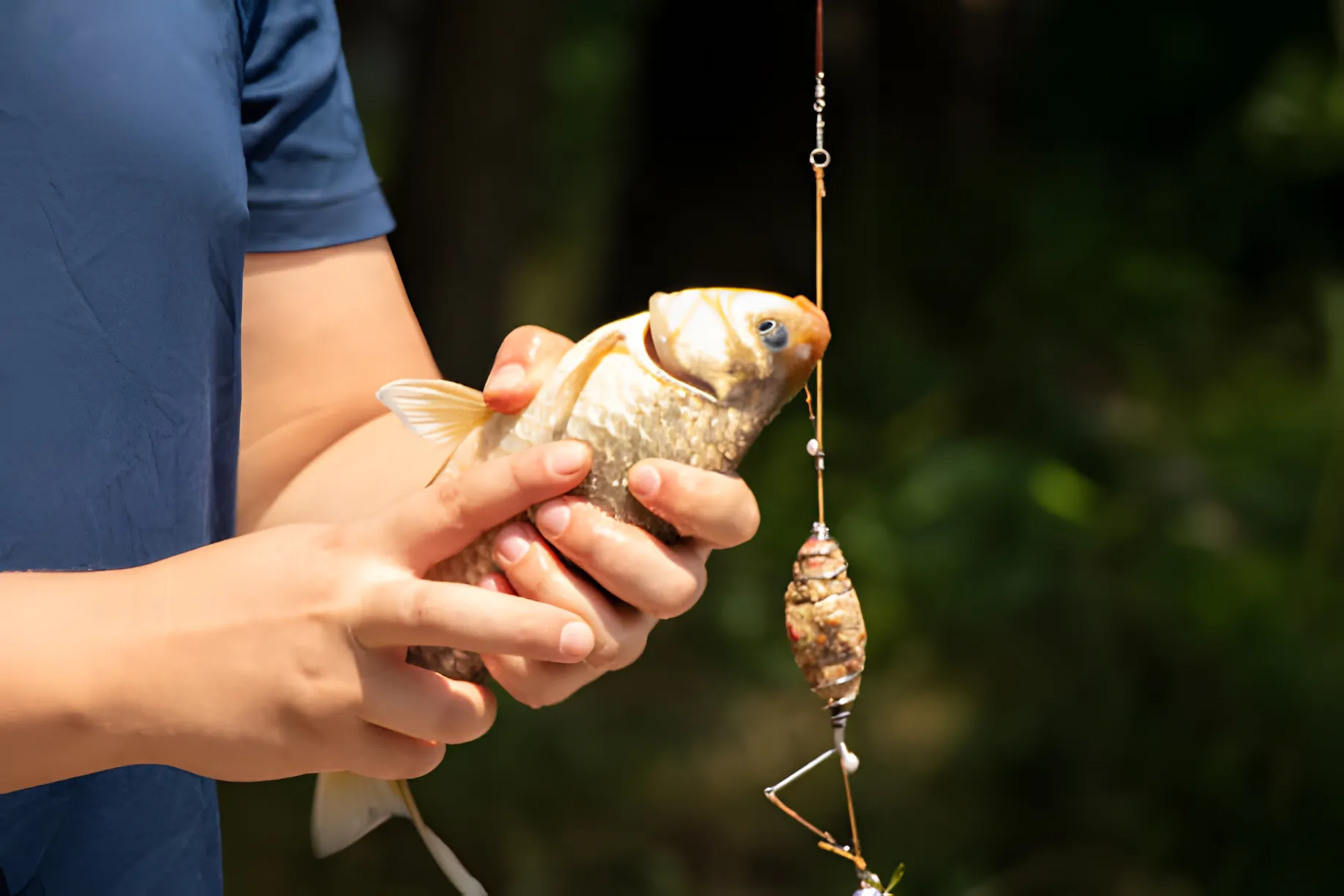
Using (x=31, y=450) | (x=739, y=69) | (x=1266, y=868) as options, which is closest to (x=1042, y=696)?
(x=1266, y=868)

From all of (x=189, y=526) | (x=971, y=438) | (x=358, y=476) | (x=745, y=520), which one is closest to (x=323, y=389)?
(x=358, y=476)

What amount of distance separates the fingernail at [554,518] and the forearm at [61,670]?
1.16ft

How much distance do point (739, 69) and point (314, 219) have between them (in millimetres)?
3593

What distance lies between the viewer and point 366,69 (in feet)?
19.4

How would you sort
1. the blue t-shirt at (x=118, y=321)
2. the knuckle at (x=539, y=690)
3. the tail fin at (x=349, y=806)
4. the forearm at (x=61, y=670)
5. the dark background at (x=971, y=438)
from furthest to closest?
the dark background at (x=971, y=438) → the tail fin at (x=349, y=806) → the knuckle at (x=539, y=690) → the blue t-shirt at (x=118, y=321) → the forearm at (x=61, y=670)

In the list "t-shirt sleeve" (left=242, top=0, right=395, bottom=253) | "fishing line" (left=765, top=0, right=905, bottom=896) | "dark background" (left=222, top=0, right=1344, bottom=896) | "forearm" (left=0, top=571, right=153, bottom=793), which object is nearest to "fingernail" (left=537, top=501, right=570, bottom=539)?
"fishing line" (left=765, top=0, right=905, bottom=896)

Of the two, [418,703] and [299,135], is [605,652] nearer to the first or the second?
[418,703]

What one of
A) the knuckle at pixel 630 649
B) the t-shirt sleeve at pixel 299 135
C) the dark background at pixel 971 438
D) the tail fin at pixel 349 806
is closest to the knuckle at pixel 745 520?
the knuckle at pixel 630 649

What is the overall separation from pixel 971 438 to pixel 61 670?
3.81 m

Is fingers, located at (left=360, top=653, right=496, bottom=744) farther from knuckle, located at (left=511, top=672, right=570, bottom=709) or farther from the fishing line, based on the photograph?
the fishing line

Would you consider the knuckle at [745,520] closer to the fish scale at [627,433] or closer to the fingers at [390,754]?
the fish scale at [627,433]

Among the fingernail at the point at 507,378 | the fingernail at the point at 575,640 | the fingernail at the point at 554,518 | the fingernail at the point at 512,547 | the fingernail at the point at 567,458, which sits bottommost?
the fingernail at the point at 575,640

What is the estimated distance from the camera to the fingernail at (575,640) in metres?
1.13

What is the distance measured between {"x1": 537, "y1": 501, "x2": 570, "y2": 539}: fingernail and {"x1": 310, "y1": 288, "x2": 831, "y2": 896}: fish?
21mm
